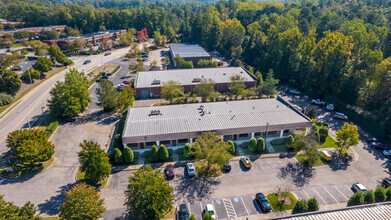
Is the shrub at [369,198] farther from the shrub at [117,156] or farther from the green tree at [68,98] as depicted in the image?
the green tree at [68,98]

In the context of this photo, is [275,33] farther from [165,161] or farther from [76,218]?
[76,218]

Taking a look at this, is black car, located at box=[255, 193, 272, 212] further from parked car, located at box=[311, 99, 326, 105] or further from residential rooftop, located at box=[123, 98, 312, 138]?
parked car, located at box=[311, 99, 326, 105]

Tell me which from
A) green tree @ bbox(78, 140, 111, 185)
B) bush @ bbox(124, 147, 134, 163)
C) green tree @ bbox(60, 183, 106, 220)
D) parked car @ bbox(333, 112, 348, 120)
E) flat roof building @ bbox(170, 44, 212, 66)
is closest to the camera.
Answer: green tree @ bbox(60, 183, 106, 220)

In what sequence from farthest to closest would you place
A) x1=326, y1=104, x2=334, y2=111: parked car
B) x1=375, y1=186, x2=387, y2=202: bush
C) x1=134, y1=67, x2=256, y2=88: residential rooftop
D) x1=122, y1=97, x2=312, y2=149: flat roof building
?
1. x1=134, y1=67, x2=256, y2=88: residential rooftop
2. x1=326, y1=104, x2=334, y2=111: parked car
3. x1=122, y1=97, x2=312, y2=149: flat roof building
4. x1=375, y1=186, x2=387, y2=202: bush

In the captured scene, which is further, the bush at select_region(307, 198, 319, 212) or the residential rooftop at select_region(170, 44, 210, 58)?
the residential rooftop at select_region(170, 44, 210, 58)

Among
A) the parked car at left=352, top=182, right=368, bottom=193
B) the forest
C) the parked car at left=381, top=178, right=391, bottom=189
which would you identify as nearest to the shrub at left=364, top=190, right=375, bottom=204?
the parked car at left=352, top=182, right=368, bottom=193

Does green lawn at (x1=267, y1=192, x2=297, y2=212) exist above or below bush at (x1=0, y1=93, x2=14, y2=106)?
below

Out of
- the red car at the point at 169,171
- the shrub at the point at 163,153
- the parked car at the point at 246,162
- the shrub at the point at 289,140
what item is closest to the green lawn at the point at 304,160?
the shrub at the point at 289,140

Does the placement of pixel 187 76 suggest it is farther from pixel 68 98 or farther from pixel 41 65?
pixel 41 65
